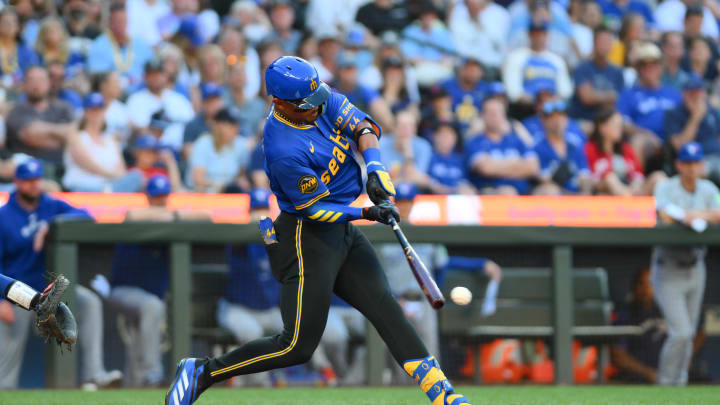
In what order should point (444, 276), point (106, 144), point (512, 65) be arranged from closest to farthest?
point (444, 276) < point (106, 144) < point (512, 65)

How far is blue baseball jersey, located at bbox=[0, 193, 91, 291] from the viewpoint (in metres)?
7.29

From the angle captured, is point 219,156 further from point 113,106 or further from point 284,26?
point 284,26

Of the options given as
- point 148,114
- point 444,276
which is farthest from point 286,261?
point 148,114

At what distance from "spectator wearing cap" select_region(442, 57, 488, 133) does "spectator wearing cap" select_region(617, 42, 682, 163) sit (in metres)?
1.53

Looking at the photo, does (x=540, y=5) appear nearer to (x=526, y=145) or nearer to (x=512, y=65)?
(x=512, y=65)

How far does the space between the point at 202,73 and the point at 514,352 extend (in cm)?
451

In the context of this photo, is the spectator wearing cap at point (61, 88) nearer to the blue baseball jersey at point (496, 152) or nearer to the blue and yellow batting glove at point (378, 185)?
the blue baseball jersey at point (496, 152)

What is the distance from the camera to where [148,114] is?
378 inches

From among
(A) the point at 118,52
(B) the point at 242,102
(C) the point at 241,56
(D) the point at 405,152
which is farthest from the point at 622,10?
(A) the point at 118,52

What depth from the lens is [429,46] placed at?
1135 centimetres

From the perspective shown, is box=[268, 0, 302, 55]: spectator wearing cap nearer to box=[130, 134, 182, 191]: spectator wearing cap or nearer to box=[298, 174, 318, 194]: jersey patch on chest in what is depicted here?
box=[130, 134, 182, 191]: spectator wearing cap

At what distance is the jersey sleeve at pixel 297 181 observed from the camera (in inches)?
179

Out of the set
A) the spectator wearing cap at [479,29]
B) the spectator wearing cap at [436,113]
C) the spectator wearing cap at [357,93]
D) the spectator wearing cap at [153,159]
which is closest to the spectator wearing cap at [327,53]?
the spectator wearing cap at [357,93]

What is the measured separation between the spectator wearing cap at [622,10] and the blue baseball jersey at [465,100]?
285 centimetres
